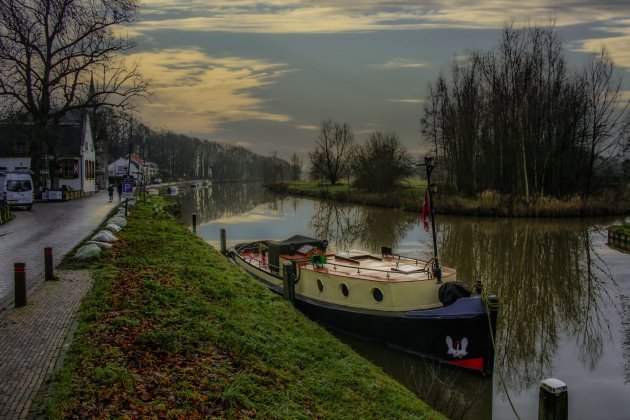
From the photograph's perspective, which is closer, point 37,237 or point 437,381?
point 437,381

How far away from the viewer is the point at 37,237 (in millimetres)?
20391

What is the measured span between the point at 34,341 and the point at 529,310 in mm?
14404

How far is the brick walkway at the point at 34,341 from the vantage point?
21.7 feet

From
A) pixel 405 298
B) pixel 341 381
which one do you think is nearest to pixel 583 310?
pixel 405 298

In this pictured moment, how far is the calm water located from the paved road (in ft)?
27.4

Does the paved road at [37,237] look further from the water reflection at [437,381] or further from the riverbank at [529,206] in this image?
the riverbank at [529,206]

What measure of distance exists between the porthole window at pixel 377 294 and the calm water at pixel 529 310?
4.14 ft

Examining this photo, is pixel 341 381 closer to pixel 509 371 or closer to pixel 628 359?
pixel 509 371

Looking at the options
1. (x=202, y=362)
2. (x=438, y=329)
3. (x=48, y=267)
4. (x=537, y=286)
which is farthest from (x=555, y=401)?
(x=537, y=286)

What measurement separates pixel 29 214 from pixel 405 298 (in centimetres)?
2469

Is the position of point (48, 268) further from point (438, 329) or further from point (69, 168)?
point (69, 168)

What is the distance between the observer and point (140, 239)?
19484 mm

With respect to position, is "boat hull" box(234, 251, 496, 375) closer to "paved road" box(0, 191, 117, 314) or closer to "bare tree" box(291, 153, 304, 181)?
"paved road" box(0, 191, 117, 314)

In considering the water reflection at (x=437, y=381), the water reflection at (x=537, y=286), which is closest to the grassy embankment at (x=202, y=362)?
the water reflection at (x=437, y=381)
